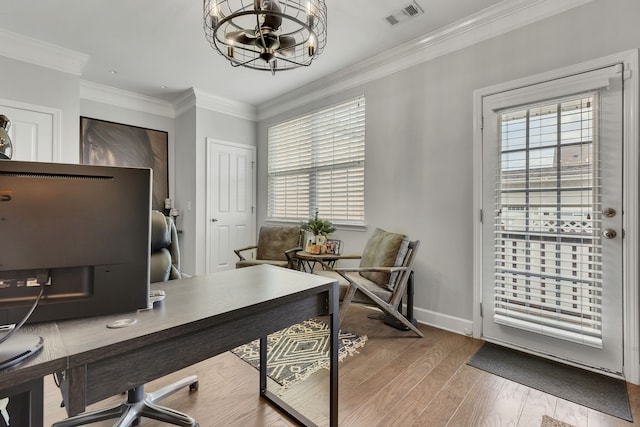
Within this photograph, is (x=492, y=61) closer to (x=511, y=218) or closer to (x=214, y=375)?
(x=511, y=218)

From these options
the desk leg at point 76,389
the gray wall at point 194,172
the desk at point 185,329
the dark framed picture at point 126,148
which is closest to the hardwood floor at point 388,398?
the desk at point 185,329

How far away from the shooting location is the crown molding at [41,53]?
9.82ft

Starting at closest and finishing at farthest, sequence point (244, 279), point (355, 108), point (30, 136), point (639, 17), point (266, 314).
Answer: point (266, 314)
point (244, 279)
point (639, 17)
point (30, 136)
point (355, 108)

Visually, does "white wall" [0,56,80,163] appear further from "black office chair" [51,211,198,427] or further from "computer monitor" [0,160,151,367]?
"computer monitor" [0,160,151,367]

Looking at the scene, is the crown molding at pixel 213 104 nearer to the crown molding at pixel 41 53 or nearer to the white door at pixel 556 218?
the crown molding at pixel 41 53

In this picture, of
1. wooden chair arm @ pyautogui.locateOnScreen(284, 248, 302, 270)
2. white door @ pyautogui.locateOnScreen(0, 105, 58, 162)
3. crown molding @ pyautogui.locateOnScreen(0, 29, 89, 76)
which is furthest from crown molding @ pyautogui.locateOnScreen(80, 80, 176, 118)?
wooden chair arm @ pyautogui.locateOnScreen(284, 248, 302, 270)

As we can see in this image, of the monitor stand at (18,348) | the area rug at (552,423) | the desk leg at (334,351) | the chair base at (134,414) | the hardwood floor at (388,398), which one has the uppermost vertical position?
the monitor stand at (18,348)

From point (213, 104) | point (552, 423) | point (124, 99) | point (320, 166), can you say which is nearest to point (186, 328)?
point (552, 423)

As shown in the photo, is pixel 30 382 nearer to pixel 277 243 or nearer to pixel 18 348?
pixel 18 348

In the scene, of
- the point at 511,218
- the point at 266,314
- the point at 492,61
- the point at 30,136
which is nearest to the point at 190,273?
the point at 30,136

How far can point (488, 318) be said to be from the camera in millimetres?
2504

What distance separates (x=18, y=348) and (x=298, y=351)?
1.90m

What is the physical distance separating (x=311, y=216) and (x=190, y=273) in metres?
2.02

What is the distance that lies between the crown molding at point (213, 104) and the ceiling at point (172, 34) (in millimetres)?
258
